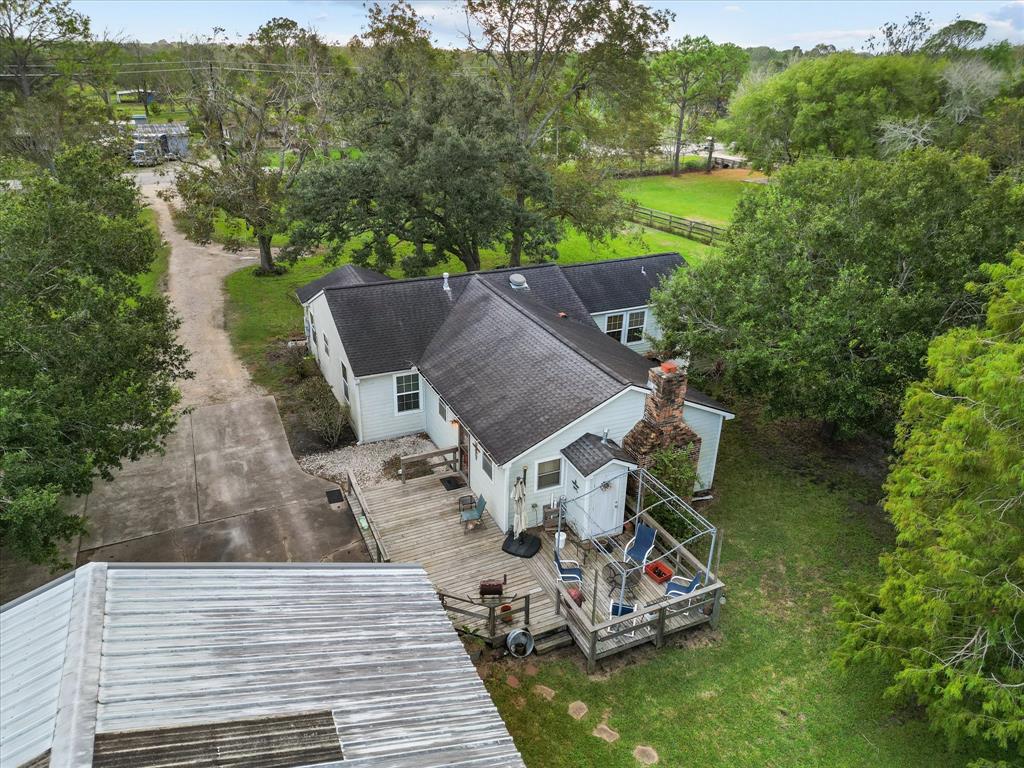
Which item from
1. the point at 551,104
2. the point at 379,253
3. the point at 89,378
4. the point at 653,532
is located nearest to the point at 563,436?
the point at 653,532

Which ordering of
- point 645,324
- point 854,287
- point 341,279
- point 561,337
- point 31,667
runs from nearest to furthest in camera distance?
point 31,667 → point 854,287 → point 561,337 → point 341,279 → point 645,324

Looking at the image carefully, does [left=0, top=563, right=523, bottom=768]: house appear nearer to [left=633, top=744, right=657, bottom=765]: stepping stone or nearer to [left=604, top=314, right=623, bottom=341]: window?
[left=633, top=744, right=657, bottom=765]: stepping stone

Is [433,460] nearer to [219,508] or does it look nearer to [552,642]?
[219,508]

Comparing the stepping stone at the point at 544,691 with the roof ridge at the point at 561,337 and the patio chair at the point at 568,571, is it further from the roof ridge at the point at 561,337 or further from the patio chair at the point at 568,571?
the roof ridge at the point at 561,337

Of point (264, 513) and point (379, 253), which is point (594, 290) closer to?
point (379, 253)

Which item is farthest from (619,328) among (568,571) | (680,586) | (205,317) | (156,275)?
(156,275)

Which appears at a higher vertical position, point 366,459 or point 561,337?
point 561,337
